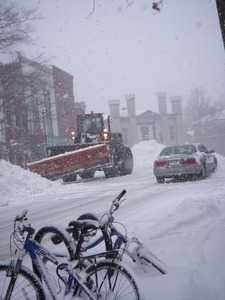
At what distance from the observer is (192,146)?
39.0 feet

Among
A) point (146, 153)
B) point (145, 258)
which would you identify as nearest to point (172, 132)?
point (146, 153)

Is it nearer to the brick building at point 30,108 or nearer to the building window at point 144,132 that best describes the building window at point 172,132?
the building window at point 144,132

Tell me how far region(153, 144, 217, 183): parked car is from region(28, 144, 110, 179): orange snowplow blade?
3.61m

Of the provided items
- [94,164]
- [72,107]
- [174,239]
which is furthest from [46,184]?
[72,107]

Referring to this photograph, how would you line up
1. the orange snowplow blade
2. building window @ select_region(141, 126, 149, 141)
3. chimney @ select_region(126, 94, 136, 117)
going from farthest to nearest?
1. building window @ select_region(141, 126, 149, 141)
2. chimney @ select_region(126, 94, 136, 117)
3. the orange snowplow blade

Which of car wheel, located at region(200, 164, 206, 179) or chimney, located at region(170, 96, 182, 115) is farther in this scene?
chimney, located at region(170, 96, 182, 115)

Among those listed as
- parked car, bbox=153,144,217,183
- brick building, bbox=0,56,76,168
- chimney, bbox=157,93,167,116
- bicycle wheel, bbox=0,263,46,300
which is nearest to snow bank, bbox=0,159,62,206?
parked car, bbox=153,144,217,183

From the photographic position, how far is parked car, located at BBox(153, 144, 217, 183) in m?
11.1

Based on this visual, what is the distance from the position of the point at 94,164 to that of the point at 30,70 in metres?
10.1

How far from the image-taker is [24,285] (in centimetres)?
264

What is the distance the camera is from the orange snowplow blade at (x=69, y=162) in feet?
46.2

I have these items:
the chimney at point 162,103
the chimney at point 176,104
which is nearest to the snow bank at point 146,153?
the chimney at point 162,103

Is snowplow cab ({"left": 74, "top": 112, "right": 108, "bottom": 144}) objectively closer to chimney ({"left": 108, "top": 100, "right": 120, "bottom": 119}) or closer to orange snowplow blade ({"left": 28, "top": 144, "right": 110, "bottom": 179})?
orange snowplow blade ({"left": 28, "top": 144, "right": 110, "bottom": 179})

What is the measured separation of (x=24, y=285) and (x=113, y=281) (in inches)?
31.1
